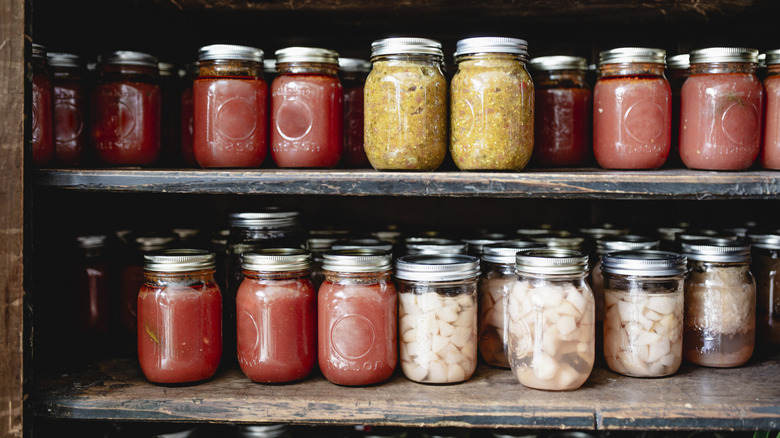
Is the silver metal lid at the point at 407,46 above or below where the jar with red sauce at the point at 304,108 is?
above

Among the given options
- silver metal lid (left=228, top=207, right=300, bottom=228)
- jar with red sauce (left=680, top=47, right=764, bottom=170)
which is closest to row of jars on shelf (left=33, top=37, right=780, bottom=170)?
jar with red sauce (left=680, top=47, right=764, bottom=170)

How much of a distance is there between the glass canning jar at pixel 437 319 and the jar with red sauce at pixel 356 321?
0.04 metres

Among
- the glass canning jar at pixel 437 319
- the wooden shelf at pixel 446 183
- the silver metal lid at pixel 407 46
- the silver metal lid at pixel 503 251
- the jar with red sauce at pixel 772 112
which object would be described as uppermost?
the silver metal lid at pixel 407 46

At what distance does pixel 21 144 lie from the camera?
1.07 m

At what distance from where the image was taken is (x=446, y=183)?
3.59 ft

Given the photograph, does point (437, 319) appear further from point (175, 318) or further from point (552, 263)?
point (175, 318)

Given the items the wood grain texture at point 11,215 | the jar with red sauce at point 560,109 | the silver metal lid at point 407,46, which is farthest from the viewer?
the jar with red sauce at point 560,109

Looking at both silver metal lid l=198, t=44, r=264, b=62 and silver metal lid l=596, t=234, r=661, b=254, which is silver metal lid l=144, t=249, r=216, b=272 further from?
silver metal lid l=596, t=234, r=661, b=254

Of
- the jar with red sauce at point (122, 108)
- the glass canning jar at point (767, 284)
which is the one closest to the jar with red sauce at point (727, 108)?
the glass canning jar at point (767, 284)

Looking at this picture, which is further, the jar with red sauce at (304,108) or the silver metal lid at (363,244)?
the silver metal lid at (363,244)

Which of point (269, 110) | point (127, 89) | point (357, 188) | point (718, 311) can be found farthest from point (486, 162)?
point (127, 89)

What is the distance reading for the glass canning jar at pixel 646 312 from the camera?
3.93 feet

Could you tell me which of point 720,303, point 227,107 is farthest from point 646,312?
point 227,107

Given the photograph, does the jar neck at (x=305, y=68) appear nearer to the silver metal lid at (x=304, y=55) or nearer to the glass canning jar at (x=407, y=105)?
the silver metal lid at (x=304, y=55)
